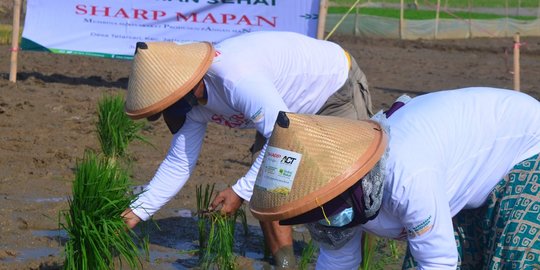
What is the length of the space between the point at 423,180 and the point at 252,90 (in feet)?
6.04

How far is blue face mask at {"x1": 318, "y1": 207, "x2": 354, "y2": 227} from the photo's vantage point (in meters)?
3.21

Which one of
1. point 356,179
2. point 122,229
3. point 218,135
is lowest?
point 218,135

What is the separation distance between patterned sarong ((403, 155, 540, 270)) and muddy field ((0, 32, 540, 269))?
103 inches

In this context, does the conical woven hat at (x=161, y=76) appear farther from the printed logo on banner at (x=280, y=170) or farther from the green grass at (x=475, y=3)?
the green grass at (x=475, y=3)

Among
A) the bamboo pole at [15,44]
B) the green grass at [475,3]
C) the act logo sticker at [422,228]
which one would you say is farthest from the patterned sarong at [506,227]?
the green grass at [475,3]

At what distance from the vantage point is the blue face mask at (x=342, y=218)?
10.5ft

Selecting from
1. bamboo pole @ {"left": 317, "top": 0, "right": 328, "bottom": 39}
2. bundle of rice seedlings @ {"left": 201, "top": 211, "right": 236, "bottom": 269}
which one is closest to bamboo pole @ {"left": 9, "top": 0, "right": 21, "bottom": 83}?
bamboo pole @ {"left": 317, "top": 0, "right": 328, "bottom": 39}

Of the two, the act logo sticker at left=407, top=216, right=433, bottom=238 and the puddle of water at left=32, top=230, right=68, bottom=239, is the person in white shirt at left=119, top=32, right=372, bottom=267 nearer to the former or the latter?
the puddle of water at left=32, top=230, right=68, bottom=239

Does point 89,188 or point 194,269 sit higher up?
point 89,188

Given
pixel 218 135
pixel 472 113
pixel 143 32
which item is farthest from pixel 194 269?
pixel 143 32

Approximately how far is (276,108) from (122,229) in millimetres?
964

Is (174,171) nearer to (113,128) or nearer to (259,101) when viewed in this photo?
(259,101)

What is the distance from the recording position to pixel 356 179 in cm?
306

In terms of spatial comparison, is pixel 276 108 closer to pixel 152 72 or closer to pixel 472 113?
pixel 152 72
